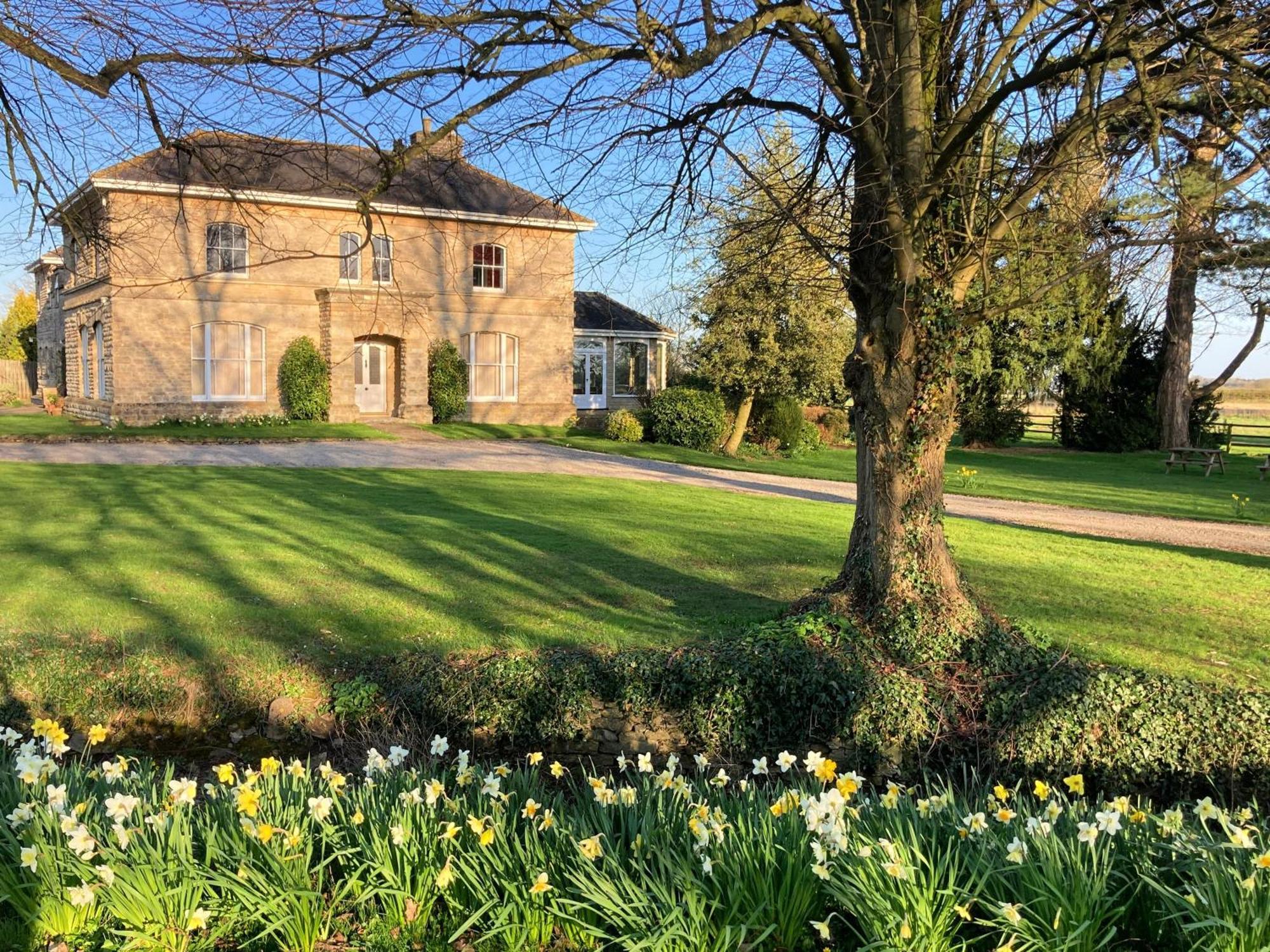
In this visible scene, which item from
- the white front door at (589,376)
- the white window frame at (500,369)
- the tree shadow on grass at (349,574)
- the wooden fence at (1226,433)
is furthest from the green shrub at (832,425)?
the tree shadow on grass at (349,574)

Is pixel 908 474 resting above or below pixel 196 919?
above

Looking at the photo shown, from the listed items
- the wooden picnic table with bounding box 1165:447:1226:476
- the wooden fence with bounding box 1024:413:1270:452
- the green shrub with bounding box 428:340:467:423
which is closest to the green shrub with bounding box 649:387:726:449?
the green shrub with bounding box 428:340:467:423

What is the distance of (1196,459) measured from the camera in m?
28.7

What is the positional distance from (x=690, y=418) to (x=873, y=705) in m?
20.3

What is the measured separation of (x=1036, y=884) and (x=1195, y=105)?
560cm

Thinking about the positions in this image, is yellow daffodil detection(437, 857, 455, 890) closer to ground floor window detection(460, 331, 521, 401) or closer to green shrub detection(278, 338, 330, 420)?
green shrub detection(278, 338, 330, 420)

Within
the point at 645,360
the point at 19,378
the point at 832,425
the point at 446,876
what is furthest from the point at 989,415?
the point at 19,378

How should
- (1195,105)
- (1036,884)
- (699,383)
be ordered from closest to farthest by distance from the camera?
(1036,884) < (1195,105) < (699,383)

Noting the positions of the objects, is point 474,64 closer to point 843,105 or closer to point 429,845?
point 843,105

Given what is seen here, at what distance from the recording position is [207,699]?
6.59 meters

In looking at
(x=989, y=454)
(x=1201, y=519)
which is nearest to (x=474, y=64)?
(x=1201, y=519)

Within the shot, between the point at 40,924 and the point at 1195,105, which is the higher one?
the point at 1195,105

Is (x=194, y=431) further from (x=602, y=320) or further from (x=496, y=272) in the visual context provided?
(x=602, y=320)

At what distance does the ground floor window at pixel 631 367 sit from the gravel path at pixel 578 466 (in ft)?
35.9
